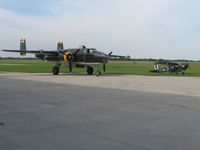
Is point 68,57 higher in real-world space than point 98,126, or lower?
higher

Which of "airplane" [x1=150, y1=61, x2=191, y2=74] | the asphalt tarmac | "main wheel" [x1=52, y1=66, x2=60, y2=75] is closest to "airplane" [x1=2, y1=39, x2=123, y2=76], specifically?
"main wheel" [x1=52, y1=66, x2=60, y2=75]

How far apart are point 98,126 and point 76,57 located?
2522 cm

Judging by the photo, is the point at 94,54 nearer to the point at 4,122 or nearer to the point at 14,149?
the point at 4,122

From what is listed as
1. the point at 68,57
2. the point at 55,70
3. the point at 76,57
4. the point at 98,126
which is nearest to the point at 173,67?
the point at 76,57

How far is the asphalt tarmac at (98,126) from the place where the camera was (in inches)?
225

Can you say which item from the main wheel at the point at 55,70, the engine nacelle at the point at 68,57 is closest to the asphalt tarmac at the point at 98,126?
the main wheel at the point at 55,70

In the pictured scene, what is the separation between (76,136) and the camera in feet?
20.7

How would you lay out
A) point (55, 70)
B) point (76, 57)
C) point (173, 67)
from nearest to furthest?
point (55, 70)
point (76, 57)
point (173, 67)

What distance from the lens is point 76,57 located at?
106ft

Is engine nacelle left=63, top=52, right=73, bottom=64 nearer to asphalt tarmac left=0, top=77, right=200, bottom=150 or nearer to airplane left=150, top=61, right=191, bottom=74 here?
airplane left=150, top=61, right=191, bottom=74

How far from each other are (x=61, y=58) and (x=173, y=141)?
2769 cm

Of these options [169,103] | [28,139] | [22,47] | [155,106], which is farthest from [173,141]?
[22,47]

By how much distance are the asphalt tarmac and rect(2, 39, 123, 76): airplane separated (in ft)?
66.4

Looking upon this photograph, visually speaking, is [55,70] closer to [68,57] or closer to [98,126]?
[68,57]
